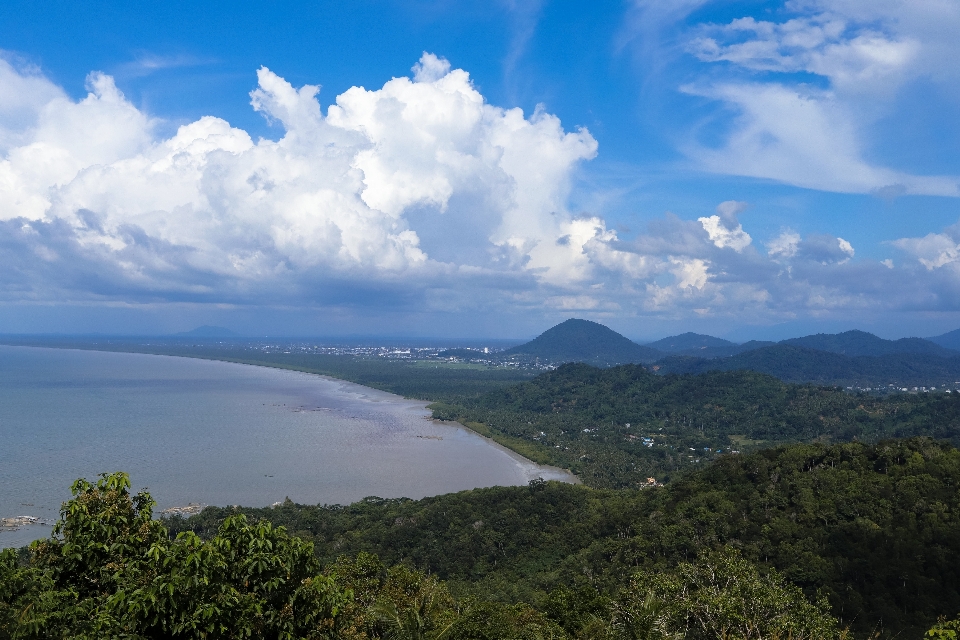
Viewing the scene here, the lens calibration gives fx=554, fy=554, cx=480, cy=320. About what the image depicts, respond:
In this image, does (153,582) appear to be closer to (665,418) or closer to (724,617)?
(724,617)

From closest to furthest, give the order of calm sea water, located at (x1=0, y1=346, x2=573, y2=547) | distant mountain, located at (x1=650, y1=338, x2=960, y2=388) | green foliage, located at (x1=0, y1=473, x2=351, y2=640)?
green foliage, located at (x1=0, y1=473, x2=351, y2=640), calm sea water, located at (x1=0, y1=346, x2=573, y2=547), distant mountain, located at (x1=650, y1=338, x2=960, y2=388)

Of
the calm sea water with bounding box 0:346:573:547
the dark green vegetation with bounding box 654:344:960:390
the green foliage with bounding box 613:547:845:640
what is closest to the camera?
the green foliage with bounding box 613:547:845:640

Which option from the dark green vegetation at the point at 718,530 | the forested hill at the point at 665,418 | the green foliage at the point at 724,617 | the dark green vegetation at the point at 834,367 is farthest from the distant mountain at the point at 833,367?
the green foliage at the point at 724,617

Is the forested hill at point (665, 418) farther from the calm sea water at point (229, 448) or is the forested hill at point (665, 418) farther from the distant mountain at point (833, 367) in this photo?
the distant mountain at point (833, 367)

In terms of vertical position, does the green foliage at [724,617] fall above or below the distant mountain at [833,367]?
above

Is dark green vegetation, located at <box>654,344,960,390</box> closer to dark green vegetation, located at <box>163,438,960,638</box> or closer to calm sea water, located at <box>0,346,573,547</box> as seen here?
calm sea water, located at <box>0,346,573,547</box>

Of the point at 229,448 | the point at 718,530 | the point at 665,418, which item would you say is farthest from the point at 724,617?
the point at 665,418

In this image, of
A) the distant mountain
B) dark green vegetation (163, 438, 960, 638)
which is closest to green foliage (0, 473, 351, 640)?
dark green vegetation (163, 438, 960, 638)

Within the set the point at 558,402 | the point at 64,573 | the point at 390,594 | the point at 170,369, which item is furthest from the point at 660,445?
the point at 170,369
